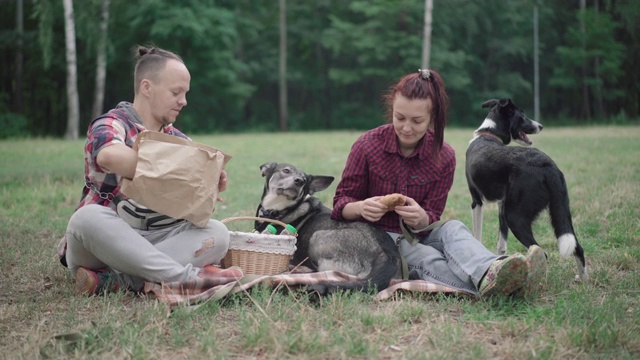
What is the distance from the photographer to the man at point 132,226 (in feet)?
11.7

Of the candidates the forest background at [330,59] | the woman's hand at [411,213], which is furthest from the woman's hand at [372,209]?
the forest background at [330,59]

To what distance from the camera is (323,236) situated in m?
4.24

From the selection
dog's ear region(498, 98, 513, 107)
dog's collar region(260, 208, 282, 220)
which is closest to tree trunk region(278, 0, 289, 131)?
dog's ear region(498, 98, 513, 107)

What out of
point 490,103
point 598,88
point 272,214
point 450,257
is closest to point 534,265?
point 450,257

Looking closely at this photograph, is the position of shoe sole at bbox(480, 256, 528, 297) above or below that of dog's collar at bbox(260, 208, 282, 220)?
below

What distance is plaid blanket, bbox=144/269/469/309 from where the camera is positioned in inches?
137

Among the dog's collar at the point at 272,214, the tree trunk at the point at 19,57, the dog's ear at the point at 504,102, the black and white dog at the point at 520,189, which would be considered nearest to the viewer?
the black and white dog at the point at 520,189

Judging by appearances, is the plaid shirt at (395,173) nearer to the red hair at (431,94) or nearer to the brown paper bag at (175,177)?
the red hair at (431,94)

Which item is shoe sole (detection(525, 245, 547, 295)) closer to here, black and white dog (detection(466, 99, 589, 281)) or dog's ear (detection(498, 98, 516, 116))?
black and white dog (detection(466, 99, 589, 281))

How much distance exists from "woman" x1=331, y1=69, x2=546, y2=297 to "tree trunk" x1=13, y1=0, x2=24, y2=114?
85.0 ft

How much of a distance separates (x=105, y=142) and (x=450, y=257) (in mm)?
2276

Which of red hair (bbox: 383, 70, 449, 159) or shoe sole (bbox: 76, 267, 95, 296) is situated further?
red hair (bbox: 383, 70, 449, 159)

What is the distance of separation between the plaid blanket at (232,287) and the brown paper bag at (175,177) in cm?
40

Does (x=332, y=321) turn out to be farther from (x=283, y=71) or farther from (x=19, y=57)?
(x=283, y=71)
